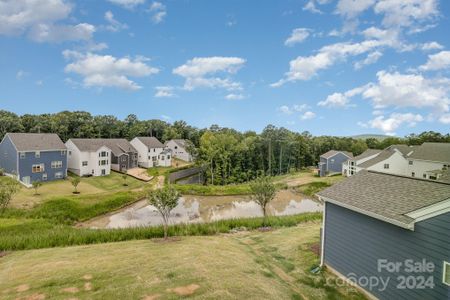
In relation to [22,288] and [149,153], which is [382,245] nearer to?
[22,288]

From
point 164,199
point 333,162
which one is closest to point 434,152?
point 333,162

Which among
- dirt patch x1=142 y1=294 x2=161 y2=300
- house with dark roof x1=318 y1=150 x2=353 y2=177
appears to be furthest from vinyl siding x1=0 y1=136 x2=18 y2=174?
house with dark roof x1=318 y1=150 x2=353 y2=177

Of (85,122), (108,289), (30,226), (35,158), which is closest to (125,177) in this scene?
(35,158)

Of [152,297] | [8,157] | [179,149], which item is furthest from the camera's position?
[179,149]

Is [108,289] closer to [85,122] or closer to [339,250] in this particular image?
[339,250]

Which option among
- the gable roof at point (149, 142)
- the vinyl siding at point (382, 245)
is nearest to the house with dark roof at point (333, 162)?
the gable roof at point (149, 142)

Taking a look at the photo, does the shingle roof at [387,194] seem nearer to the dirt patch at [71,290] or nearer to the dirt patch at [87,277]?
the dirt patch at [87,277]

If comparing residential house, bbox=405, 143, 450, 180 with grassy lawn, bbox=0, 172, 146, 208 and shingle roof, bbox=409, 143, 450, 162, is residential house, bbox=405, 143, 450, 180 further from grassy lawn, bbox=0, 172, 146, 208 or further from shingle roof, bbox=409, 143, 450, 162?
grassy lawn, bbox=0, 172, 146, 208

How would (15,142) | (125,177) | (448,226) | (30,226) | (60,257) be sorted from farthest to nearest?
(125,177)
(15,142)
(30,226)
(60,257)
(448,226)
